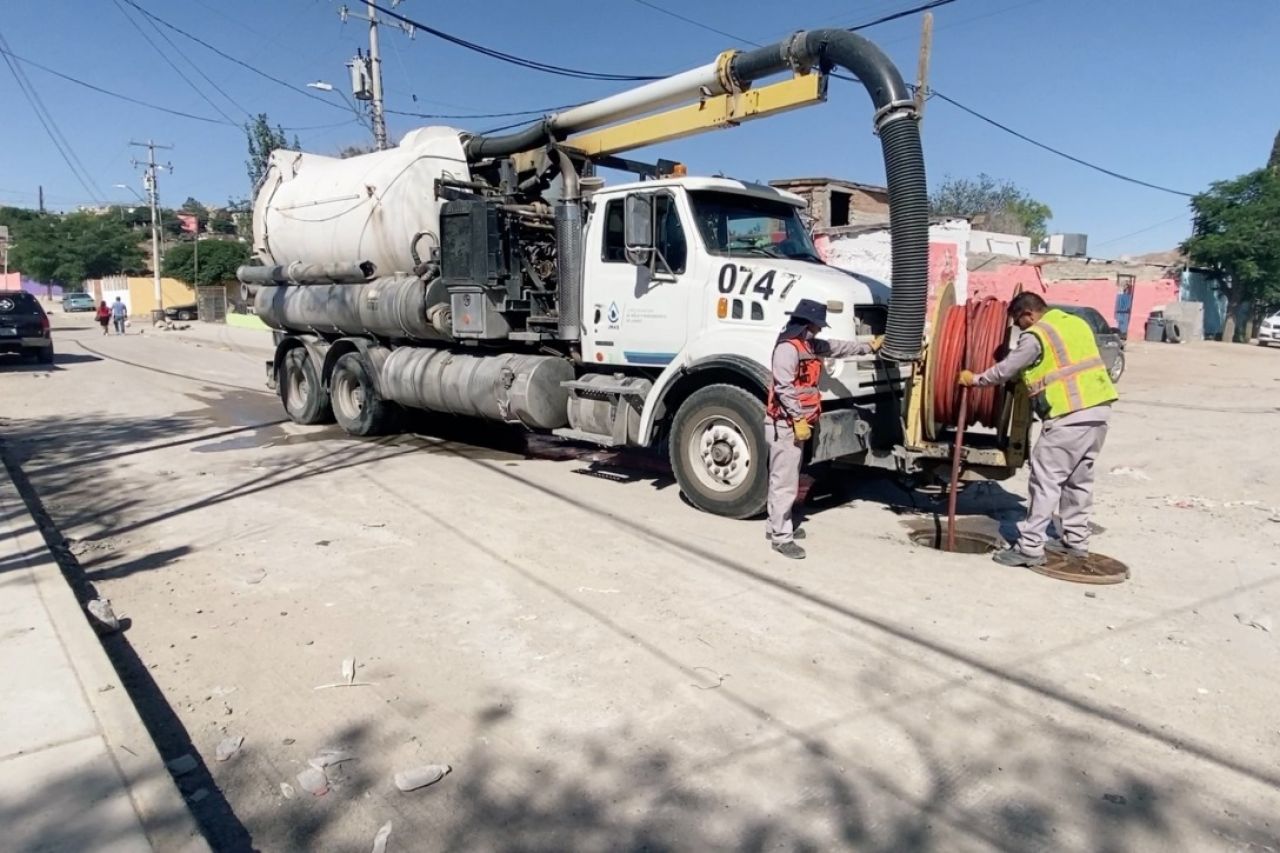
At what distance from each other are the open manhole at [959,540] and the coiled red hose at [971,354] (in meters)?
0.88

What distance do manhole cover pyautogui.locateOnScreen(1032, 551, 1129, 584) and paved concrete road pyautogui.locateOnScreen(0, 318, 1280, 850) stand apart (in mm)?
143

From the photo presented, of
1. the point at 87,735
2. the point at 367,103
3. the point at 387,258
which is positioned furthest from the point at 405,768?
the point at 367,103

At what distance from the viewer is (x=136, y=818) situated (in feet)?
8.89

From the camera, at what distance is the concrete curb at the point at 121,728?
2.69 meters

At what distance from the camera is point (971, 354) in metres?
5.86

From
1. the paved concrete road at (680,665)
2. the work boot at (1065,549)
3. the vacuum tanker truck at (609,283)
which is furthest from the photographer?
the vacuum tanker truck at (609,283)

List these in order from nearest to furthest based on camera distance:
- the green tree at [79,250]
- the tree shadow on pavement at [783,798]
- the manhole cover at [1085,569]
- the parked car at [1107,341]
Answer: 1. the tree shadow on pavement at [783,798]
2. the manhole cover at [1085,569]
3. the parked car at [1107,341]
4. the green tree at [79,250]

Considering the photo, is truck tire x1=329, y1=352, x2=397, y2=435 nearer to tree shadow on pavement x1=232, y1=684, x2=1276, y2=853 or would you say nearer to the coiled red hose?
the coiled red hose

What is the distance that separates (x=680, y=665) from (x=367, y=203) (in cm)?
780

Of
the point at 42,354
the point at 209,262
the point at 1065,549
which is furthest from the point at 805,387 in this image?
the point at 209,262

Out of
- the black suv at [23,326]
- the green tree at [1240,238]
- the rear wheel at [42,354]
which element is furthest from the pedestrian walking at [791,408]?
the green tree at [1240,238]

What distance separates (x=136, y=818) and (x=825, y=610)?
3.38 m

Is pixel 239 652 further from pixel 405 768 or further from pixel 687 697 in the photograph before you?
pixel 687 697

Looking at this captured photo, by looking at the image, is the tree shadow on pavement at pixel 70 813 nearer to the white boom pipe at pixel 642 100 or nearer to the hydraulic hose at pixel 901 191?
the hydraulic hose at pixel 901 191
